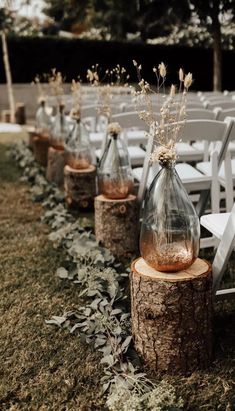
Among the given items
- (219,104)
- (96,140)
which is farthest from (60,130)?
(219,104)

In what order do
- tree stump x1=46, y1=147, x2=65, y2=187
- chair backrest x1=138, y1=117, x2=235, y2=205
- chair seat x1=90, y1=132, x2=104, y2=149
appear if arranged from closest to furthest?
chair backrest x1=138, y1=117, x2=235, y2=205, chair seat x1=90, y1=132, x2=104, y2=149, tree stump x1=46, y1=147, x2=65, y2=187

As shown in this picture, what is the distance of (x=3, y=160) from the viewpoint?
8016 millimetres

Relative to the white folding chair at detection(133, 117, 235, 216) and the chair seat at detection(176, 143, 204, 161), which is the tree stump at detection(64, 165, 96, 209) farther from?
the white folding chair at detection(133, 117, 235, 216)

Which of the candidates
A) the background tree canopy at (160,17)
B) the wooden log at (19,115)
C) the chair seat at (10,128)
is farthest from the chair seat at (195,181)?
the background tree canopy at (160,17)

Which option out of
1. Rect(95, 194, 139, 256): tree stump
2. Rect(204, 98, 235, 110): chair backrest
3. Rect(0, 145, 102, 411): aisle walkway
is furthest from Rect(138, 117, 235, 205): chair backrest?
Rect(204, 98, 235, 110): chair backrest

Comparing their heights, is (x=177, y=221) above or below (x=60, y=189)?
above

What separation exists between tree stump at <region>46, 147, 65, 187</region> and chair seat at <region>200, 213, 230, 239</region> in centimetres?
335

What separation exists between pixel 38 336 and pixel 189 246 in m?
0.95

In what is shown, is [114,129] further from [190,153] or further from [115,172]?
[190,153]

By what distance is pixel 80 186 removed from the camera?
502 centimetres

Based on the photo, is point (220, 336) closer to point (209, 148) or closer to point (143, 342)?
point (143, 342)

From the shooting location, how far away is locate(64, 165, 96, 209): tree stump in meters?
5.02

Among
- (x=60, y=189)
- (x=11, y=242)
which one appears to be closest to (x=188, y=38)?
(x=60, y=189)

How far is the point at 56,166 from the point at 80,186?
1141 mm
